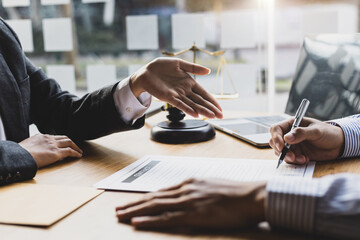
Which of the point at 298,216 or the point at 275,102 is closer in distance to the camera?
the point at 298,216

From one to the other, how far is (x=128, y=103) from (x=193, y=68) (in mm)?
239

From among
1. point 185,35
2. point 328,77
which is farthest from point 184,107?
point 185,35

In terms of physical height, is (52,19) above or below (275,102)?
above

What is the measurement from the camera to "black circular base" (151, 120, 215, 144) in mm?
1236

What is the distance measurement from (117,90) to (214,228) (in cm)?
70

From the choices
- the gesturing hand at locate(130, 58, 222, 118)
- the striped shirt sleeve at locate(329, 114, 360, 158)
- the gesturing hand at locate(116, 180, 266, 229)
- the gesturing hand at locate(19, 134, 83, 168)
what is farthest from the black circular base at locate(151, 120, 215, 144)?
the gesturing hand at locate(116, 180, 266, 229)

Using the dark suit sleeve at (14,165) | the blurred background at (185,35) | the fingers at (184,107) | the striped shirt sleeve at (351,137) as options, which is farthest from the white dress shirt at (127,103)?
the blurred background at (185,35)

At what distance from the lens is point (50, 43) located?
93.5 inches

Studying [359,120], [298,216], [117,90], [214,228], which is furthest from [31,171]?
[359,120]

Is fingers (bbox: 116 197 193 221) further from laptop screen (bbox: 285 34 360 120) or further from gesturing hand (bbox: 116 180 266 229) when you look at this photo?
laptop screen (bbox: 285 34 360 120)

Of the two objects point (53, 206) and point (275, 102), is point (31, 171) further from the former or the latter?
point (275, 102)

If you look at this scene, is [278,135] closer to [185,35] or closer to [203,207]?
[203,207]

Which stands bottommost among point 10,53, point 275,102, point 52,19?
point 275,102

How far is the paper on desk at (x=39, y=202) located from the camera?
2.19 ft
